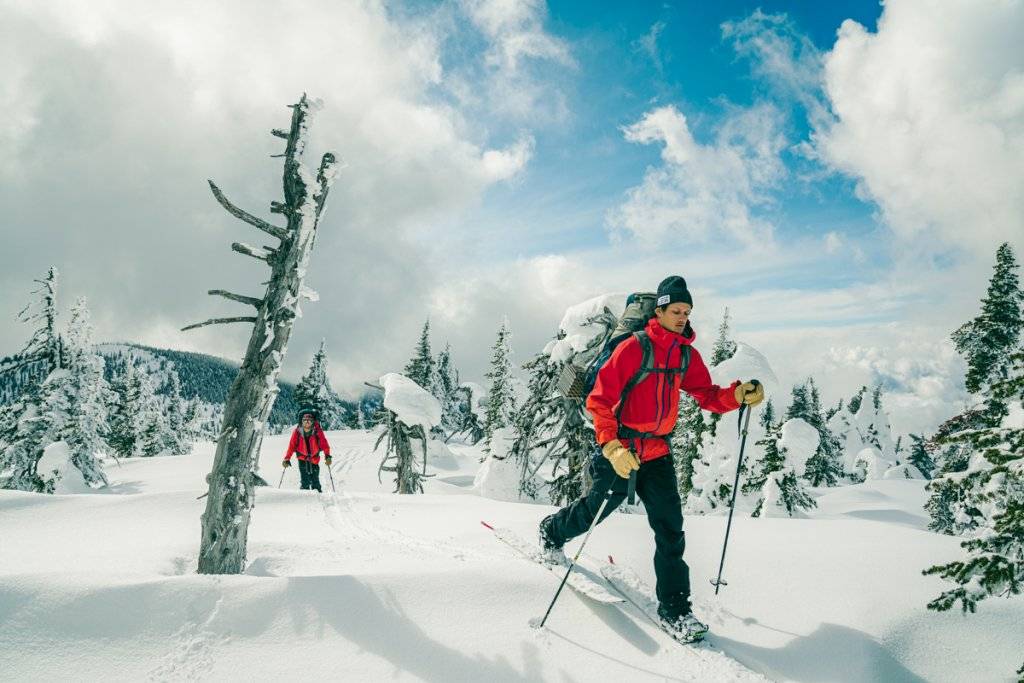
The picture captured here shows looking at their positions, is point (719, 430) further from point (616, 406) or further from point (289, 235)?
point (289, 235)

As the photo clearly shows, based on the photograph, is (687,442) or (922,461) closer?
(687,442)

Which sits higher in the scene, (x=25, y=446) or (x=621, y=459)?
(x=621, y=459)

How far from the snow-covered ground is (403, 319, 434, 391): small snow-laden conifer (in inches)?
1413

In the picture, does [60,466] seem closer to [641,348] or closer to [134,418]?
[641,348]

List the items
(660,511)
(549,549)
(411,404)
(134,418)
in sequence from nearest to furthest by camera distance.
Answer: (660,511), (549,549), (411,404), (134,418)

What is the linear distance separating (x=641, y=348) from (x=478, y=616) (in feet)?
7.92

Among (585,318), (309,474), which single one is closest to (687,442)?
Answer: (309,474)

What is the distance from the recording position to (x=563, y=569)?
4480 mm

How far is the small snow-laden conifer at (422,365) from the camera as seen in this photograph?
1647 inches

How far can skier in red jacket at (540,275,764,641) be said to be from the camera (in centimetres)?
400

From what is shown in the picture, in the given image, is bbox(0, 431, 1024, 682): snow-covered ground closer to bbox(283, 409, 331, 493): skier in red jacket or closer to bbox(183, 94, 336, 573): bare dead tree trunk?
bbox(183, 94, 336, 573): bare dead tree trunk

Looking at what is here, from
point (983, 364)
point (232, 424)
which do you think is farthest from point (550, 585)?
point (983, 364)

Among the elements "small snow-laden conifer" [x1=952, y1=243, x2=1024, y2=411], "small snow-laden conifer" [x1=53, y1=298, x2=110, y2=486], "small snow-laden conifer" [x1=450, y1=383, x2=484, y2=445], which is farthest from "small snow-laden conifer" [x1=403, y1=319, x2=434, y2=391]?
"small snow-laden conifer" [x1=952, y1=243, x2=1024, y2=411]

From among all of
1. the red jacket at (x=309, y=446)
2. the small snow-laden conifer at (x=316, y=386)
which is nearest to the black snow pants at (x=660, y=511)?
the red jacket at (x=309, y=446)
